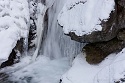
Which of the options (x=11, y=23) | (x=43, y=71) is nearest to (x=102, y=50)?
(x=43, y=71)

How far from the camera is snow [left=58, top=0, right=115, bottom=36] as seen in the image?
4113mm

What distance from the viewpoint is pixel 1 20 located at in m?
5.15

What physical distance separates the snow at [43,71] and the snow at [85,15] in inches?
35.7

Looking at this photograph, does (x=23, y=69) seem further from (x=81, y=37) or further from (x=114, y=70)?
A: (x=114, y=70)

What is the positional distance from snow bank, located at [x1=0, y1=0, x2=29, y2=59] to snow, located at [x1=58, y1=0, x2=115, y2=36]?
1039mm

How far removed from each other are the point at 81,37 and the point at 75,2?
0.73 meters

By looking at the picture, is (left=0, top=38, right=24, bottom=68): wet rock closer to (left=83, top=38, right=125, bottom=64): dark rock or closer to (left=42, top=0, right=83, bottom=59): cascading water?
(left=42, top=0, right=83, bottom=59): cascading water

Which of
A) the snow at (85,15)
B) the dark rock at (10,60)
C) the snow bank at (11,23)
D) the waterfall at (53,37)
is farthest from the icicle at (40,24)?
the snow at (85,15)

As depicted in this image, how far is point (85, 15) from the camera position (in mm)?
4281

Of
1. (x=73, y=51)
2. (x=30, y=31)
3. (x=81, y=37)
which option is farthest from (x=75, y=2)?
(x=30, y=31)

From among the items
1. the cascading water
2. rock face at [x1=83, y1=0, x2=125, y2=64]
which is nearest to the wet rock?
the cascading water

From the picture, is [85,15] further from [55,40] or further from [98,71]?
[55,40]

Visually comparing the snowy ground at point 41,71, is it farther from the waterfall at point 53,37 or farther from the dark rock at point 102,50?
the dark rock at point 102,50

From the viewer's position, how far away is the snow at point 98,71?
3793mm
